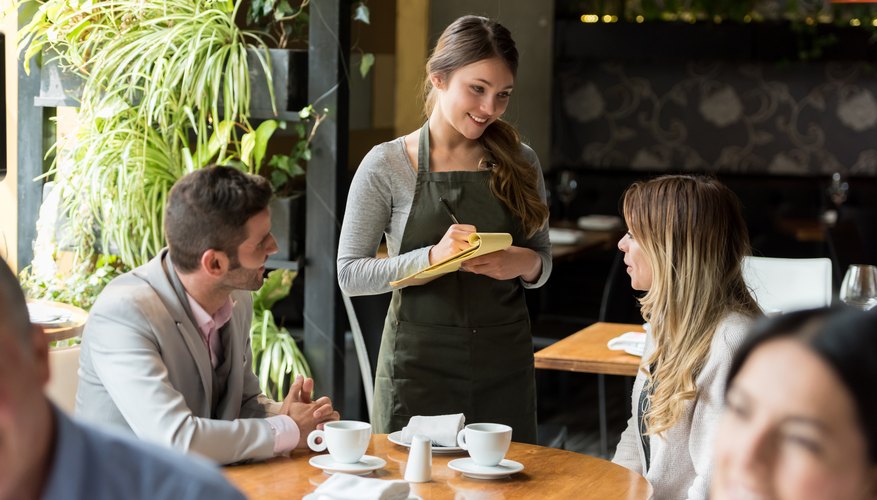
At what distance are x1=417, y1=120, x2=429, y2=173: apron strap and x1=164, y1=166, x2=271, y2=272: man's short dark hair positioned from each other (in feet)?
2.44

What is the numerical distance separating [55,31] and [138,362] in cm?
240

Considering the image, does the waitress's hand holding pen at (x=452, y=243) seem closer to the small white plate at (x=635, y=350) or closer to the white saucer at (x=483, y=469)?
the white saucer at (x=483, y=469)

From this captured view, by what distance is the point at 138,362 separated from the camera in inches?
88.3

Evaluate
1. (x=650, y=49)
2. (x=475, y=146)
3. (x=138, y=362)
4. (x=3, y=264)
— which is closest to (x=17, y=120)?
(x=475, y=146)

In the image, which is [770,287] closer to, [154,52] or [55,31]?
[154,52]

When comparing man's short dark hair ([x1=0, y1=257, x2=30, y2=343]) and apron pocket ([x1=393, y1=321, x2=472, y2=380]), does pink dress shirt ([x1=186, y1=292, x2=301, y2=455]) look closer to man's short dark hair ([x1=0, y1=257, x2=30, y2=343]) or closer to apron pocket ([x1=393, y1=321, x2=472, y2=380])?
apron pocket ([x1=393, y1=321, x2=472, y2=380])

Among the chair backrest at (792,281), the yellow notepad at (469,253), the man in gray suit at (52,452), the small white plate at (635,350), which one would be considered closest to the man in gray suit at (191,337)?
the yellow notepad at (469,253)

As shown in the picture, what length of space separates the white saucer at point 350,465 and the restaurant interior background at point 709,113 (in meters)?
4.65

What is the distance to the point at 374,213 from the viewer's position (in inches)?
119

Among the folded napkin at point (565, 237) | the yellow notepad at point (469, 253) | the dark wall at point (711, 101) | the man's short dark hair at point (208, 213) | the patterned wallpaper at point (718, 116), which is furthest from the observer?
the patterned wallpaper at point (718, 116)

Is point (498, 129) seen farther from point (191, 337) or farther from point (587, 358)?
point (191, 337)

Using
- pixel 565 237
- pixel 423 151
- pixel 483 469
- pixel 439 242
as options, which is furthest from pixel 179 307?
pixel 565 237

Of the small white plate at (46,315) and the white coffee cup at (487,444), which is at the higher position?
the white coffee cup at (487,444)

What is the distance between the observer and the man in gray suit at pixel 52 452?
105 cm
